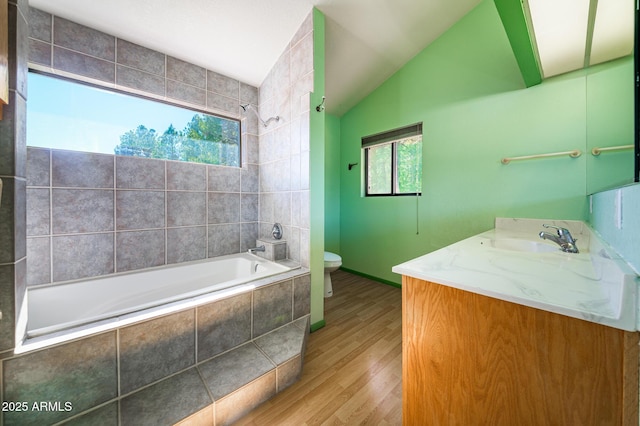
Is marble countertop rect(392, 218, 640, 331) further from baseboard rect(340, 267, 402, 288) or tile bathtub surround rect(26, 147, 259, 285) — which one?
tile bathtub surround rect(26, 147, 259, 285)

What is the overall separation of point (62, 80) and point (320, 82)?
6.21ft

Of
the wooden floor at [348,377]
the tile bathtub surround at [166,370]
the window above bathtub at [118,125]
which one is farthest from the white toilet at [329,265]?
the window above bathtub at [118,125]

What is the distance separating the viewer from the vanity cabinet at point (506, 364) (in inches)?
19.3

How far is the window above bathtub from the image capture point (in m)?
1.50

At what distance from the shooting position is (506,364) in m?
0.61

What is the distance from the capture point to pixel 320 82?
1796 millimetres

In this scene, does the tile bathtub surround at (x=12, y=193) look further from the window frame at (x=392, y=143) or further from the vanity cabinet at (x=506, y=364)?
the window frame at (x=392, y=143)

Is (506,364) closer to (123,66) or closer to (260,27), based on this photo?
(260,27)

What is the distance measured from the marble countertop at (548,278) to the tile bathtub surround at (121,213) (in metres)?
1.92

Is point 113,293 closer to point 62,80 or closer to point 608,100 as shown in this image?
point 62,80

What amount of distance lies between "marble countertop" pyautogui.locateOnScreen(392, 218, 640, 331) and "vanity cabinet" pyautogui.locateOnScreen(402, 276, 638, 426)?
1.4 inches

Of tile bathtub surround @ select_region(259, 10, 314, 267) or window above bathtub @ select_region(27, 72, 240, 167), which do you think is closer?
window above bathtub @ select_region(27, 72, 240, 167)

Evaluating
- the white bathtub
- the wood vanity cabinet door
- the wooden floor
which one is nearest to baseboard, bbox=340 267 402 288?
the wooden floor

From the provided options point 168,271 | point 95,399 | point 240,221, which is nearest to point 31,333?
point 95,399
